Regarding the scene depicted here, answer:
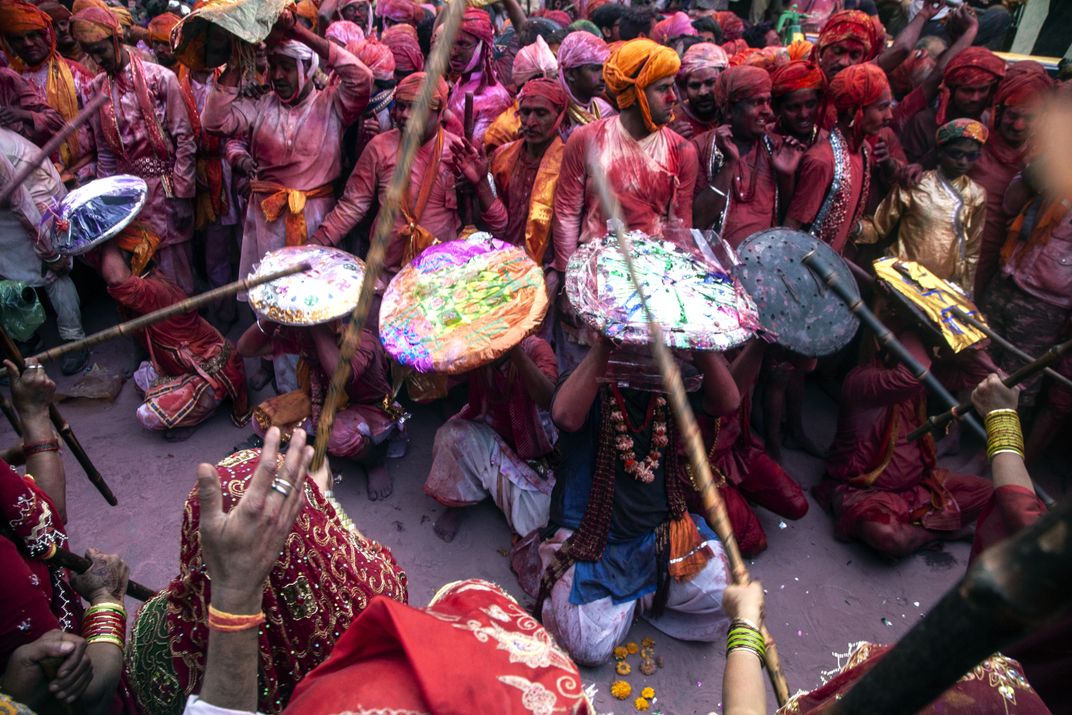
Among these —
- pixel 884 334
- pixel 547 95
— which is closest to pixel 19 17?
pixel 547 95

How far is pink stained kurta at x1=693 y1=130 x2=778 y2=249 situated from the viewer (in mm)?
4586

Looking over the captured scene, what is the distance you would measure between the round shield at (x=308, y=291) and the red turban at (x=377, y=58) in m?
2.13

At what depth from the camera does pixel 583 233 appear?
4449mm

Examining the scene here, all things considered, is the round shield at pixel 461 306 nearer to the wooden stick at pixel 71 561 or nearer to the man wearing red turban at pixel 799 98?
the wooden stick at pixel 71 561

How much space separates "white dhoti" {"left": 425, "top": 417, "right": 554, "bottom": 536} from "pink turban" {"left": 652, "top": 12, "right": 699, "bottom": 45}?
5.11m

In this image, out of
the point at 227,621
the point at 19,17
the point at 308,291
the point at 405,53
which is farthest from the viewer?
the point at 405,53

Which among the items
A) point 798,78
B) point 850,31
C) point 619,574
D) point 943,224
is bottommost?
point 619,574

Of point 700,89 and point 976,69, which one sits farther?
point 700,89

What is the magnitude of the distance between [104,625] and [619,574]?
7.30 feet

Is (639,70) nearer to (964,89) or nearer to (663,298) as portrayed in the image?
(663,298)

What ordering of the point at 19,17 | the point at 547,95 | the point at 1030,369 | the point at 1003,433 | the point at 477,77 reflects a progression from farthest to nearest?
the point at 477,77, the point at 19,17, the point at 547,95, the point at 1030,369, the point at 1003,433

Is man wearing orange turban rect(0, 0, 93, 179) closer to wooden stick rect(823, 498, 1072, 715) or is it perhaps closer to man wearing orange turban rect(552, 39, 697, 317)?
man wearing orange turban rect(552, 39, 697, 317)

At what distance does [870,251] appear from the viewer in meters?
5.11

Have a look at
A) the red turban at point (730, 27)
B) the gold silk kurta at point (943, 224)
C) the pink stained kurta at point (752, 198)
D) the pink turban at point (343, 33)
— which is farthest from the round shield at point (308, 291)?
the red turban at point (730, 27)
